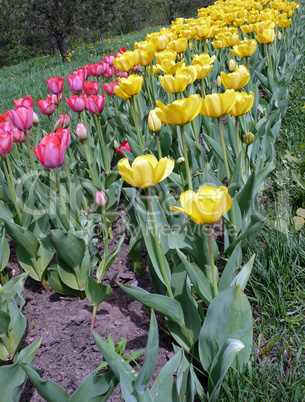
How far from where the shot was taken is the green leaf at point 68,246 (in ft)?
4.80

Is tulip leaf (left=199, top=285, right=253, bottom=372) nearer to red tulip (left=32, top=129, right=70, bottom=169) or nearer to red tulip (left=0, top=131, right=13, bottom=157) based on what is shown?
red tulip (left=32, top=129, right=70, bottom=169)

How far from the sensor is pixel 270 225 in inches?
64.7

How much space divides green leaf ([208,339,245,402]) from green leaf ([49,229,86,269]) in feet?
2.28

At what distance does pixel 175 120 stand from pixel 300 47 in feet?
13.1

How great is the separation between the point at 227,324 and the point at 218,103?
80 cm

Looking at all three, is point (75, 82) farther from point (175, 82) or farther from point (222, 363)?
point (222, 363)

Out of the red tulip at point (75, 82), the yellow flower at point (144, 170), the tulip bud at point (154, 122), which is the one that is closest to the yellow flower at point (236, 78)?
the tulip bud at point (154, 122)

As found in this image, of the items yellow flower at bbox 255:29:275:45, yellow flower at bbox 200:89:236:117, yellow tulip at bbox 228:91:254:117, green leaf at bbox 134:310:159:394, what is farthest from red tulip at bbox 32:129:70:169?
yellow flower at bbox 255:29:275:45

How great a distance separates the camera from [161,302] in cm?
113

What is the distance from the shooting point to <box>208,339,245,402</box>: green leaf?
2.99 ft

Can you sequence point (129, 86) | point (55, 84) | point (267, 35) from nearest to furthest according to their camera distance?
1. point (129, 86)
2. point (55, 84)
3. point (267, 35)

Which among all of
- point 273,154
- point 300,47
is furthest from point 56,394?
point 300,47

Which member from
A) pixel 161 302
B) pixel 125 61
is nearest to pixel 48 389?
pixel 161 302

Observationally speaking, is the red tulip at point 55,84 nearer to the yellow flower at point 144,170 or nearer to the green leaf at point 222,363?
the yellow flower at point 144,170
